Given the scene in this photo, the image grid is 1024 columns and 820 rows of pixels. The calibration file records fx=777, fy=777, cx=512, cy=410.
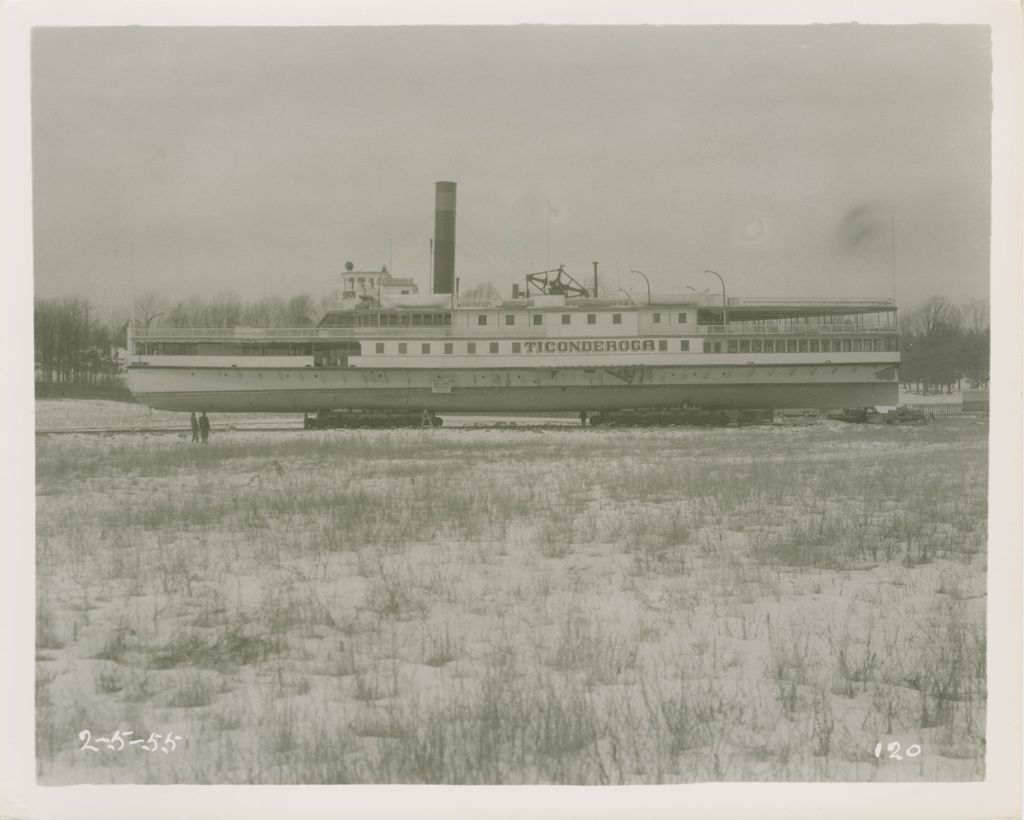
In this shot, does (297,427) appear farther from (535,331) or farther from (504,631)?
(504,631)

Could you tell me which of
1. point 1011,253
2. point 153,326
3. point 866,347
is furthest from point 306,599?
point 866,347

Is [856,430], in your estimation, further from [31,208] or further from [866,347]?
[31,208]

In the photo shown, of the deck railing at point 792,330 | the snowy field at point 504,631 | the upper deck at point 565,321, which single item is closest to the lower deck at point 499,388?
the deck railing at point 792,330

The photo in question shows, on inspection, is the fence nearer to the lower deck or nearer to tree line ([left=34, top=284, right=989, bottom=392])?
tree line ([left=34, top=284, right=989, bottom=392])

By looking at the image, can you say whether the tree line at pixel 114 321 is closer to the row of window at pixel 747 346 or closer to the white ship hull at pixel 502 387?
the white ship hull at pixel 502 387

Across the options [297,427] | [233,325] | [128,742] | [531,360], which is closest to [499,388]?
[531,360]

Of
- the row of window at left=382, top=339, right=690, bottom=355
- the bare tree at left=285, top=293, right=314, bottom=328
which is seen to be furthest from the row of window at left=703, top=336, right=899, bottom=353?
the bare tree at left=285, top=293, right=314, bottom=328
